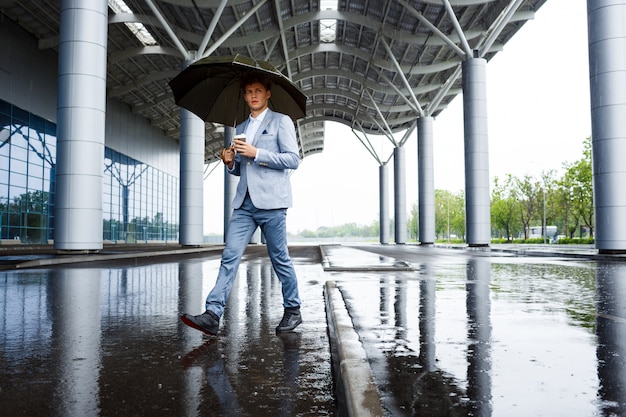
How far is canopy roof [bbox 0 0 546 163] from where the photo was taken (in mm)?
27344

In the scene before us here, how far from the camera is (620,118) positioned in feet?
48.1

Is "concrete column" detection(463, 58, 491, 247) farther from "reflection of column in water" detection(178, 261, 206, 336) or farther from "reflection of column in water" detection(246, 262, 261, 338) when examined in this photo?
"reflection of column in water" detection(178, 261, 206, 336)

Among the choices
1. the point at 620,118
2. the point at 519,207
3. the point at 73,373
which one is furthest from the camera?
the point at 519,207

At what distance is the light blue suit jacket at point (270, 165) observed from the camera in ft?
13.2

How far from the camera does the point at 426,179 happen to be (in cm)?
4016

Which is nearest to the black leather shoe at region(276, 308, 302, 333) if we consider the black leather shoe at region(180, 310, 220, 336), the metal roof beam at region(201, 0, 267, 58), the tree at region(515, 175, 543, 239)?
the black leather shoe at region(180, 310, 220, 336)

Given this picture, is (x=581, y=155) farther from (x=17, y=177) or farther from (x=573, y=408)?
(x=573, y=408)

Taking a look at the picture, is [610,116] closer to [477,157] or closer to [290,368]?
[477,157]

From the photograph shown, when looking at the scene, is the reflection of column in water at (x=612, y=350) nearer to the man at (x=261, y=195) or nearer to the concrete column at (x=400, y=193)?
the man at (x=261, y=195)

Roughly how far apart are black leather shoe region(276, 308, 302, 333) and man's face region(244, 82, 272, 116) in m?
1.61

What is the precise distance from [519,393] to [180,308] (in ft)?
12.6

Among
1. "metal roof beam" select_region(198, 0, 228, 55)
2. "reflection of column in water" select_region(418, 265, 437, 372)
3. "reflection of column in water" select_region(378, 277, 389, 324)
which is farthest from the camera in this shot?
"metal roof beam" select_region(198, 0, 228, 55)

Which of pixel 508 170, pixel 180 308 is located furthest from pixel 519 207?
pixel 180 308

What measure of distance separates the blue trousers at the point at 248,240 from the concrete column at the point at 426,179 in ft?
120
